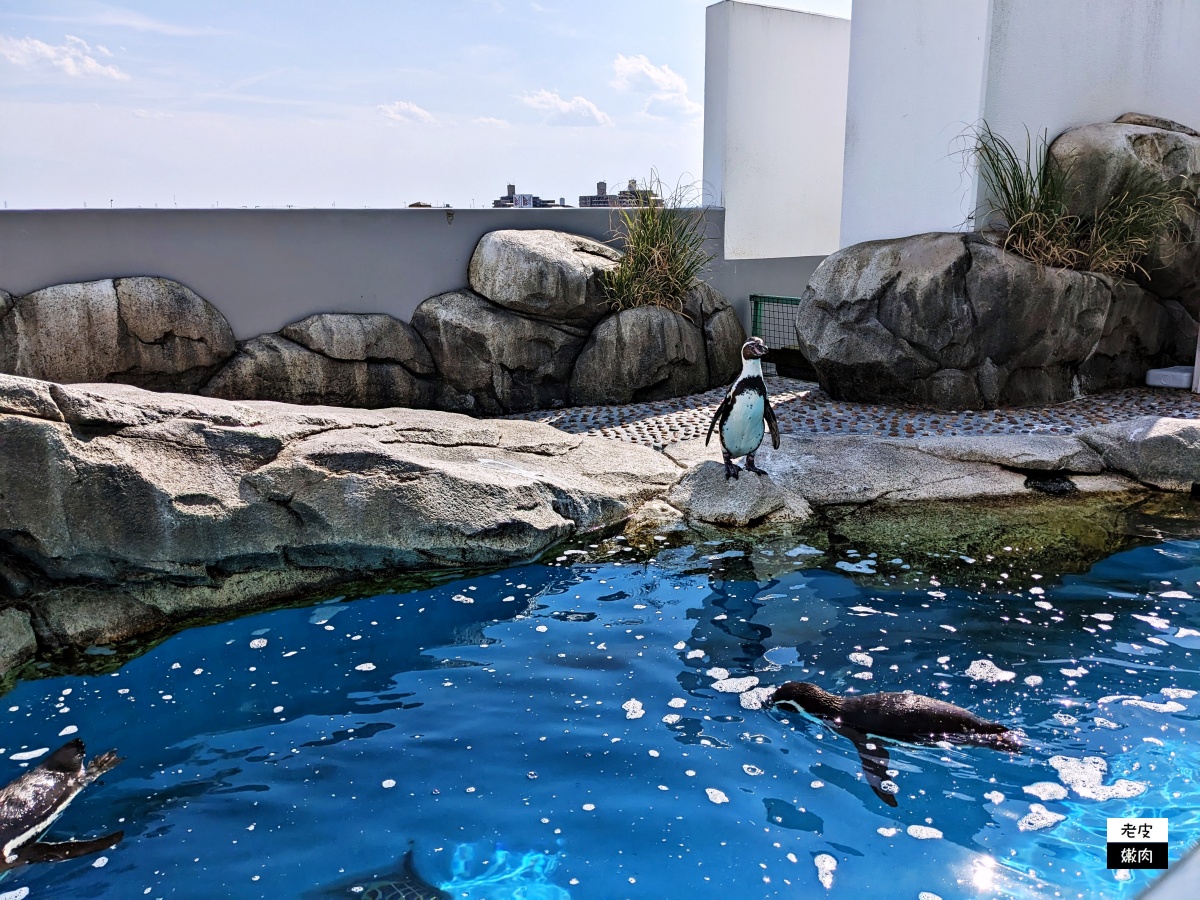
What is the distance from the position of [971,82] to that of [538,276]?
4.24 m

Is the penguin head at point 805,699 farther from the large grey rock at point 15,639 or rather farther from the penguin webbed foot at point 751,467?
the large grey rock at point 15,639

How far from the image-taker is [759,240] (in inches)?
481

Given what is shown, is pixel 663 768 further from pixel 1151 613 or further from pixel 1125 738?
pixel 1151 613

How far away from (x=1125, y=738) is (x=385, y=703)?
9.47 ft

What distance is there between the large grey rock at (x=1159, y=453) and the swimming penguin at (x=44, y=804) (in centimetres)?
602

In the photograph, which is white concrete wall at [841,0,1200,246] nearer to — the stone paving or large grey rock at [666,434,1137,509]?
the stone paving

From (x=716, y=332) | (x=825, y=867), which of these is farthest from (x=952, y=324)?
(x=825, y=867)

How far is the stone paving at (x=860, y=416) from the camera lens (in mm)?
7434

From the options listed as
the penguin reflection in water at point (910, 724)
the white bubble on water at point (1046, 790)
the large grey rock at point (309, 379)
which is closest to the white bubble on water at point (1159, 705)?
the penguin reflection in water at point (910, 724)

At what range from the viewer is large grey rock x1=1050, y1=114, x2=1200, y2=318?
827 centimetres

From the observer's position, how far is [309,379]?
27.7ft

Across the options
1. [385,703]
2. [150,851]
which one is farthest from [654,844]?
[150,851]

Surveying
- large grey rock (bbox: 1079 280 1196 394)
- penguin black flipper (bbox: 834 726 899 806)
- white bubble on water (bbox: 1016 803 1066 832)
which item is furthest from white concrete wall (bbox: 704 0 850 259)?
white bubble on water (bbox: 1016 803 1066 832)

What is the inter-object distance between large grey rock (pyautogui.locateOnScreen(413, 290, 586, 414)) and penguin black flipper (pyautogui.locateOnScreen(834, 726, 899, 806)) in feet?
18.9
